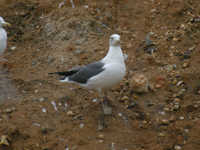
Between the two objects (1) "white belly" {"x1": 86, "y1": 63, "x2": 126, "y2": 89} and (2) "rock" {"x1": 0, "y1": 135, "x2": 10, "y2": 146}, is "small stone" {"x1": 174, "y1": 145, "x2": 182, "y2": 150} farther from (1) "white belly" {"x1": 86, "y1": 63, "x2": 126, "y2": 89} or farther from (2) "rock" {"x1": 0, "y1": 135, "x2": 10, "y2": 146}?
(2) "rock" {"x1": 0, "y1": 135, "x2": 10, "y2": 146}

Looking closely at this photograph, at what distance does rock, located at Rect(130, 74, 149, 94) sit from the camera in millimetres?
4457

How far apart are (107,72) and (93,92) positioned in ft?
2.93

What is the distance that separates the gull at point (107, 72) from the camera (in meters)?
3.88

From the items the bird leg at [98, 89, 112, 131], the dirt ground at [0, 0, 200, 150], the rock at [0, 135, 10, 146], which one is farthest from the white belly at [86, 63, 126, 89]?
the rock at [0, 135, 10, 146]

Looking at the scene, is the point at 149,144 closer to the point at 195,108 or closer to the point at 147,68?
the point at 195,108

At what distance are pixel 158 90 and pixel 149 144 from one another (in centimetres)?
104

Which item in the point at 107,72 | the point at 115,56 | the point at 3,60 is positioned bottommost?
the point at 3,60

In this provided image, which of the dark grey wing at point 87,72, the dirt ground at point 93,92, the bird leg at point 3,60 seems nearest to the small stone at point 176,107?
the dirt ground at point 93,92

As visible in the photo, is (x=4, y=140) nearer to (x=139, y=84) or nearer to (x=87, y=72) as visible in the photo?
Result: (x=87, y=72)

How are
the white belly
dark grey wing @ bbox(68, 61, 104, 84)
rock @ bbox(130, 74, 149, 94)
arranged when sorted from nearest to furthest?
1. the white belly
2. dark grey wing @ bbox(68, 61, 104, 84)
3. rock @ bbox(130, 74, 149, 94)

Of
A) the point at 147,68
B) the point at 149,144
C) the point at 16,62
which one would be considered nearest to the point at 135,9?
the point at 147,68

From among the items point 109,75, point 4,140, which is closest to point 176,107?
point 109,75

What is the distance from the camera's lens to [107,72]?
3.87m

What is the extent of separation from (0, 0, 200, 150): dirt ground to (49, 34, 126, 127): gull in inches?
17.5
